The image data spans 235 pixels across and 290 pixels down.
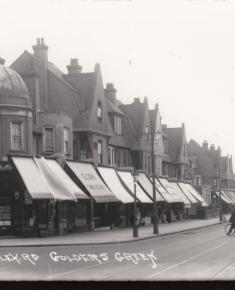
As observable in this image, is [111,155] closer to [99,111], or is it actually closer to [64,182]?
[99,111]

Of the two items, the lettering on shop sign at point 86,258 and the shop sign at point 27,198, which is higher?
the shop sign at point 27,198

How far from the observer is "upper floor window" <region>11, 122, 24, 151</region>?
39.6m

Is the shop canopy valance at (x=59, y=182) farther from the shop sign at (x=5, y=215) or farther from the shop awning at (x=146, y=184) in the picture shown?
the shop awning at (x=146, y=184)

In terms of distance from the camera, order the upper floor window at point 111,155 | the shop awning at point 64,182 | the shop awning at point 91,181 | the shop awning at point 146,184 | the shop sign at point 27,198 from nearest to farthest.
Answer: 1. the shop sign at point 27,198
2. the shop awning at point 64,182
3. the shop awning at point 91,181
4. the shop awning at point 146,184
5. the upper floor window at point 111,155

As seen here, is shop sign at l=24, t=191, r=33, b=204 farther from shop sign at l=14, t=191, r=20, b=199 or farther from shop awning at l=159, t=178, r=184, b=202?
shop awning at l=159, t=178, r=184, b=202

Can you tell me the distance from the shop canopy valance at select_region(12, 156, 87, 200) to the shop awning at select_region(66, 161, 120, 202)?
148 centimetres

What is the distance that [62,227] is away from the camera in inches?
1585

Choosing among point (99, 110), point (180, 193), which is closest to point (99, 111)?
point (99, 110)

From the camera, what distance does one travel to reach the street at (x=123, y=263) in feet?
56.2

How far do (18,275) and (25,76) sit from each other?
97.6ft

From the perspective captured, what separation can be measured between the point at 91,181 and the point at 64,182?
412cm

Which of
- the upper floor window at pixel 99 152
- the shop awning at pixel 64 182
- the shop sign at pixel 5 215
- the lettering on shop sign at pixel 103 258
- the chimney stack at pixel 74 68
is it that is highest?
the chimney stack at pixel 74 68

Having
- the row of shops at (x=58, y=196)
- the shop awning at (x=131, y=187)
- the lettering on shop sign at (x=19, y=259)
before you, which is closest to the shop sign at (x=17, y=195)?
the row of shops at (x=58, y=196)

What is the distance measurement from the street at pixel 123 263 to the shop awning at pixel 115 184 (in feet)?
52.2
